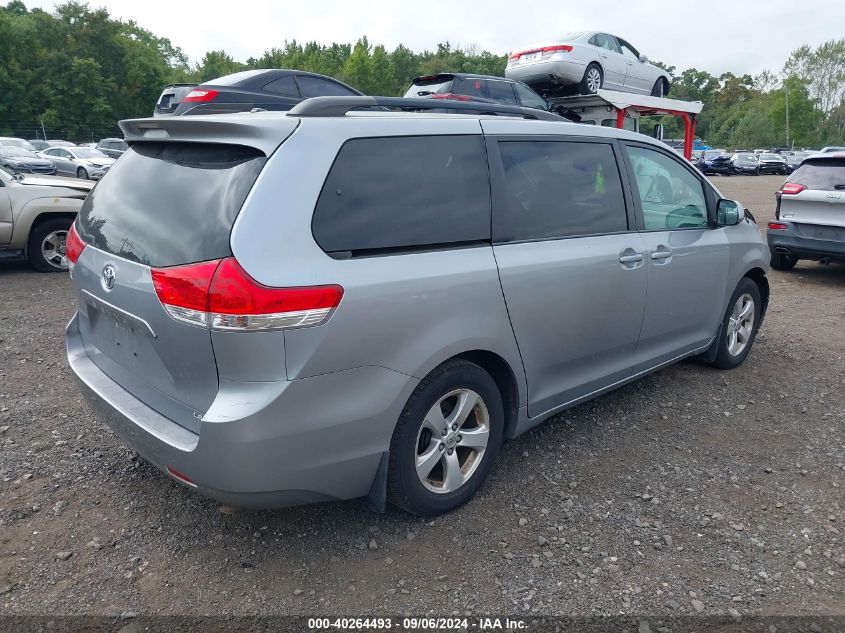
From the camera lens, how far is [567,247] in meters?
3.34

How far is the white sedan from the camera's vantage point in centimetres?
1223

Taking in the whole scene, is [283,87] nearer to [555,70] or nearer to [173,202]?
[555,70]

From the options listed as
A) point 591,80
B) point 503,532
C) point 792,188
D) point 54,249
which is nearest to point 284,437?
point 503,532

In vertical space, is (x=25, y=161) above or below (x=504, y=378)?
above

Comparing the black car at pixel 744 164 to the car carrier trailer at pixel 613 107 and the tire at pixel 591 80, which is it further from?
the tire at pixel 591 80

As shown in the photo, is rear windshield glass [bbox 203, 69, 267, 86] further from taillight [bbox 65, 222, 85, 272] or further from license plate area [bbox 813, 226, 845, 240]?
license plate area [bbox 813, 226, 845, 240]

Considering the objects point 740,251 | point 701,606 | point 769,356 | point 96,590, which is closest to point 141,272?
point 96,590

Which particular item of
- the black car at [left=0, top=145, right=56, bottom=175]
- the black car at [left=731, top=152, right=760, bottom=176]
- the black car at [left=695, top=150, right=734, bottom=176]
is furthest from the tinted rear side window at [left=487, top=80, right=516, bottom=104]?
the black car at [left=731, top=152, right=760, bottom=176]

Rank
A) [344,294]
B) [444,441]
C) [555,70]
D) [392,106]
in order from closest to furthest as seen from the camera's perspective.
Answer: [344,294], [444,441], [392,106], [555,70]

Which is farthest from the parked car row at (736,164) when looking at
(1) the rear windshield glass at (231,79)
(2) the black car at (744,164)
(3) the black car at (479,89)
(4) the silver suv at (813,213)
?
(1) the rear windshield glass at (231,79)

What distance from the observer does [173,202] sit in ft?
8.50

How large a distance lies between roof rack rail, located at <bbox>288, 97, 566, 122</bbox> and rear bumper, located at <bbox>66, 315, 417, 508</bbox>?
1.08m

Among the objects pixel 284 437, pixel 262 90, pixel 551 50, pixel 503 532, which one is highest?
pixel 551 50

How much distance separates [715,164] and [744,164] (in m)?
Answer: 2.15
